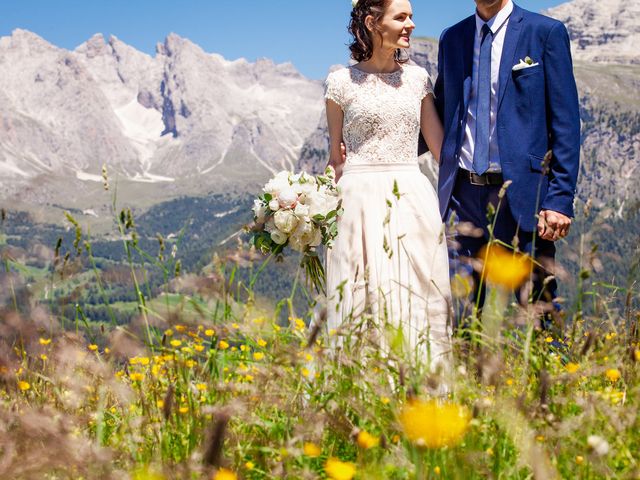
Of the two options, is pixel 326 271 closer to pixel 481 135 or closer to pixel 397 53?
pixel 481 135

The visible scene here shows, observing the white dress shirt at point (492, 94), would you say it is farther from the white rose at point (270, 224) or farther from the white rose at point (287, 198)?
the white rose at point (270, 224)

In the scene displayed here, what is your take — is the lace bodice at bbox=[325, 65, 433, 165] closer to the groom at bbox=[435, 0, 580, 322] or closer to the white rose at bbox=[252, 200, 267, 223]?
the groom at bbox=[435, 0, 580, 322]

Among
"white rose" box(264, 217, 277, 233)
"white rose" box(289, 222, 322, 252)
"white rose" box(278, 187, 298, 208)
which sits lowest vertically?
"white rose" box(289, 222, 322, 252)

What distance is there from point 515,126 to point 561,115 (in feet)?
1.42

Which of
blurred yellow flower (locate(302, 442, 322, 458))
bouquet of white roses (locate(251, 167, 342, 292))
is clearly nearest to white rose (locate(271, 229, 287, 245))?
bouquet of white roses (locate(251, 167, 342, 292))

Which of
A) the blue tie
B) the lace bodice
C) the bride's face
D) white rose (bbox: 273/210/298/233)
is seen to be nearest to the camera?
white rose (bbox: 273/210/298/233)

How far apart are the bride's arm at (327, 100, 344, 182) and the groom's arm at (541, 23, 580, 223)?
7.10ft

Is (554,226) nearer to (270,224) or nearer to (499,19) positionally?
(499,19)

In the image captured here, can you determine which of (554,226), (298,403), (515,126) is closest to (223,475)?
(298,403)

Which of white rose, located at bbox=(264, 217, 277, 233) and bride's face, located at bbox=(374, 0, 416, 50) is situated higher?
bride's face, located at bbox=(374, 0, 416, 50)

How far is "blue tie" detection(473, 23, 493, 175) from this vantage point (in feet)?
21.6

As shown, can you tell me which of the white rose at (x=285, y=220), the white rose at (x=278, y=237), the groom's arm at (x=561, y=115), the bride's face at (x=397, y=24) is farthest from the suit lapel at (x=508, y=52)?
the white rose at (x=278, y=237)

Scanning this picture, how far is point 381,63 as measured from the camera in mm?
7566

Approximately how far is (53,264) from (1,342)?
0.62 m
